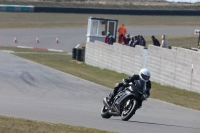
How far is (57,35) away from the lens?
51500 millimetres

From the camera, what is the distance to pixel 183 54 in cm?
2066

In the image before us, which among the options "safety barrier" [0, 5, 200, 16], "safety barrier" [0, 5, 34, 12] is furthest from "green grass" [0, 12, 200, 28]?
"safety barrier" [0, 5, 200, 16]

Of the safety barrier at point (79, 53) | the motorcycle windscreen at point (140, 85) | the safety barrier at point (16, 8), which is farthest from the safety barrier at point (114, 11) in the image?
the motorcycle windscreen at point (140, 85)

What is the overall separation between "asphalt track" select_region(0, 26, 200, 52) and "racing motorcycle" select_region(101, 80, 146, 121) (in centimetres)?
3028

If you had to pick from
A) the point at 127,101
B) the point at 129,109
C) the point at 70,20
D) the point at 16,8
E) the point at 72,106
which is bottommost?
the point at 70,20

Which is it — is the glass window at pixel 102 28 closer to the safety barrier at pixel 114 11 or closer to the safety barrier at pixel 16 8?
the safety barrier at pixel 114 11

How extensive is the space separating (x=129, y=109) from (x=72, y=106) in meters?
2.92

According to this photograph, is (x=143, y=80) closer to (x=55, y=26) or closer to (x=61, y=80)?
(x=61, y=80)

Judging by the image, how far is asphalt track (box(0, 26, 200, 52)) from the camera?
4501 cm

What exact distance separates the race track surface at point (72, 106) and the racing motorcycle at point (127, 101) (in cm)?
20

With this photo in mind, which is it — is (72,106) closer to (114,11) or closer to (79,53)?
(79,53)

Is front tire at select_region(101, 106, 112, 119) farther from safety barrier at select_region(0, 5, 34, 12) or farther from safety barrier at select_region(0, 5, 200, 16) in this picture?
safety barrier at select_region(0, 5, 34, 12)

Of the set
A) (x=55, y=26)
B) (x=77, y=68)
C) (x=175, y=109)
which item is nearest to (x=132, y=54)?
(x=77, y=68)

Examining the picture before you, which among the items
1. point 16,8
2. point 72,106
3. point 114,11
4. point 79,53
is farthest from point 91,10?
point 72,106
